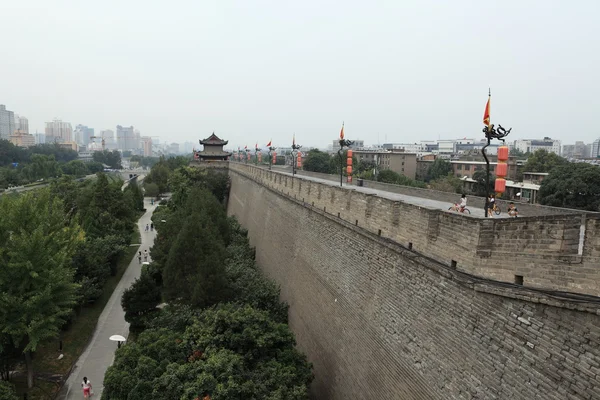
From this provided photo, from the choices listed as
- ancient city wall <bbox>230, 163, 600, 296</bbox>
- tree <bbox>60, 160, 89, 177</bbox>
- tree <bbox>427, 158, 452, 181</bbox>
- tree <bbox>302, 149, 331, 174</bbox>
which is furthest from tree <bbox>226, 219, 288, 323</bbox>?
tree <bbox>60, 160, 89, 177</bbox>

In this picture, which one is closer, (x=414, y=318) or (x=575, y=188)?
(x=414, y=318)

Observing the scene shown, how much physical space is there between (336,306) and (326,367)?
1503 millimetres

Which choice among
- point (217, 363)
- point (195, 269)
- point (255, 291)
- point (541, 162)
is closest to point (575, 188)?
point (541, 162)

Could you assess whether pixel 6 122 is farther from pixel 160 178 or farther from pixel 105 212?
pixel 105 212

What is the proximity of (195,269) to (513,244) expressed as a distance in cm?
1003

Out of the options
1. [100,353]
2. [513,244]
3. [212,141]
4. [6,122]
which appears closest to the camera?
[513,244]

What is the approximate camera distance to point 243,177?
96.7 feet

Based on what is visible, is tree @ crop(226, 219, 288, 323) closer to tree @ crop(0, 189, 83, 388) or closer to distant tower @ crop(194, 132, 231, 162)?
tree @ crop(0, 189, 83, 388)

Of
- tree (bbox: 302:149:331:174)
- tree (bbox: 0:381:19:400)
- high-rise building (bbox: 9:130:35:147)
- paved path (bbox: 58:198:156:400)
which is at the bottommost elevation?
paved path (bbox: 58:198:156:400)

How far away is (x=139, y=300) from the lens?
1474 centimetres

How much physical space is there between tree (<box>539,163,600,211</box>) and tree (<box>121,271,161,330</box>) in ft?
76.6

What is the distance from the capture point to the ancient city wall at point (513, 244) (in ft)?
13.4

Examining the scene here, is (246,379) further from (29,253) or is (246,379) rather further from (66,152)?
(66,152)

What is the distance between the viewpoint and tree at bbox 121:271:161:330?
579 inches
